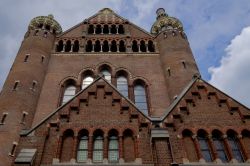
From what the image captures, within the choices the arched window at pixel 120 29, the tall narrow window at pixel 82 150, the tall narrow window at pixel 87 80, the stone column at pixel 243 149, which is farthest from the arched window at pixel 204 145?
the arched window at pixel 120 29

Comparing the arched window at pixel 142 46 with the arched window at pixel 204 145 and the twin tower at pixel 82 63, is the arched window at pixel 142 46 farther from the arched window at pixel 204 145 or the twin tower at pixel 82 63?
the arched window at pixel 204 145

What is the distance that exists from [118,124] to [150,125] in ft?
5.24

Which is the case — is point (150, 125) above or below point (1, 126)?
below

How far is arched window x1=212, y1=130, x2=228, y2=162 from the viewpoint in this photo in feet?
48.4

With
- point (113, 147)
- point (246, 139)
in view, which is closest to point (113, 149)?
point (113, 147)

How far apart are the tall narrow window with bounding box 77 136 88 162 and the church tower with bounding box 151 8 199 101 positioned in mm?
10259

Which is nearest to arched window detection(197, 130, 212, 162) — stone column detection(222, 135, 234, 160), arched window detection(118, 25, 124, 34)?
stone column detection(222, 135, 234, 160)

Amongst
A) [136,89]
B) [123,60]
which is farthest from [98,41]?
[136,89]

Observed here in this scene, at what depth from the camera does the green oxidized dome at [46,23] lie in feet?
104

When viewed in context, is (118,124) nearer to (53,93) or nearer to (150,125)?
(150,125)

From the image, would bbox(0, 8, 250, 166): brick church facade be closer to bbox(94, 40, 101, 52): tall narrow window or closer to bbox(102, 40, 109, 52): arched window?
bbox(94, 40, 101, 52): tall narrow window

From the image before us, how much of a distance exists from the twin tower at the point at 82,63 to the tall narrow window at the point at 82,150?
238 inches

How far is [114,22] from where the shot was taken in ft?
116

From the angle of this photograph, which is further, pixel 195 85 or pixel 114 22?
pixel 114 22
